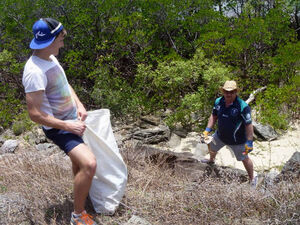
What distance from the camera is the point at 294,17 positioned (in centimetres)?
1109

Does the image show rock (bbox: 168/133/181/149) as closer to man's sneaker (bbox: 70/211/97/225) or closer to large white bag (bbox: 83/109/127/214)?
large white bag (bbox: 83/109/127/214)

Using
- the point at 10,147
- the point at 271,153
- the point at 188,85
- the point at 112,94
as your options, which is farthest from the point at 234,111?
the point at 10,147

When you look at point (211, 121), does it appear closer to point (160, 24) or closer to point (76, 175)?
point (76, 175)

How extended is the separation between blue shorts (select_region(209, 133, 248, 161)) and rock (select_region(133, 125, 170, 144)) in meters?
2.10

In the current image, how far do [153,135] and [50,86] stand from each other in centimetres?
422

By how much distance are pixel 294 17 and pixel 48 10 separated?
7.93 meters

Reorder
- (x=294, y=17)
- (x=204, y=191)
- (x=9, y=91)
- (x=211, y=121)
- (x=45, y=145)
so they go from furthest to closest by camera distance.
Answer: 1. (x=294, y=17)
2. (x=9, y=91)
3. (x=45, y=145)
4. (x=211, y=121)
5. (x=204, y=191)

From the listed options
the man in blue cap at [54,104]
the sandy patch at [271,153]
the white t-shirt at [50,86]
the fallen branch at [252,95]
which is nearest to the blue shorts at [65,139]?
the man in blue cap at [54,104]

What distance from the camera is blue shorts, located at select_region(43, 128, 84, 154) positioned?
99.5 inches

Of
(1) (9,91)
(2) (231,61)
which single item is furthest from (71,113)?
(1) (9,91)

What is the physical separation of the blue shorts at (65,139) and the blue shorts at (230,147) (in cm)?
230

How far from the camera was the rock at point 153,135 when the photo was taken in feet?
21.4

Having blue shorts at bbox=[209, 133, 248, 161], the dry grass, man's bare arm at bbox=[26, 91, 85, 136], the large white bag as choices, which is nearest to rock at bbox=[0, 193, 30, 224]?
the dry grass

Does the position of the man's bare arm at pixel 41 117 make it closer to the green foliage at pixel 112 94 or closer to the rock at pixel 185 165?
the rock at pixel 185 165
